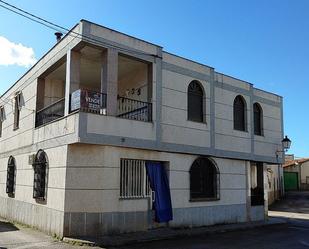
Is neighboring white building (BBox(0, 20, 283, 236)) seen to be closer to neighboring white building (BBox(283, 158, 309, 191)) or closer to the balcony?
the balcony

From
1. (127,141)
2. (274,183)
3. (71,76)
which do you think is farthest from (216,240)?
(274,183)

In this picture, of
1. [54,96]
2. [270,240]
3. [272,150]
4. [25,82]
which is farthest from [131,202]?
[272,150]

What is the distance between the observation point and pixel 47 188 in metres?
13.3

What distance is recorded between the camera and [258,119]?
19281mm

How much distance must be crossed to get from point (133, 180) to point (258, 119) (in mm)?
8837

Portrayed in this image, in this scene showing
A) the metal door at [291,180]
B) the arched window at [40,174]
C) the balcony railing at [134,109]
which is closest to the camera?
the balcony railing at [134,109]

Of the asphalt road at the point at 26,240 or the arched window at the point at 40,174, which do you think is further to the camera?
the arched window at the point at 40,174

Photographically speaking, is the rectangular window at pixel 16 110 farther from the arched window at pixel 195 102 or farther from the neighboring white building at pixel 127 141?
the arched window at pixel 195 102

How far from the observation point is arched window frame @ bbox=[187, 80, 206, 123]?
611 inches

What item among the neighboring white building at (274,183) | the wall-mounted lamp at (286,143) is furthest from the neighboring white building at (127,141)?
the neighboring white building at (274,183)

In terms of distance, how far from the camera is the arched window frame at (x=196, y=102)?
15516mm

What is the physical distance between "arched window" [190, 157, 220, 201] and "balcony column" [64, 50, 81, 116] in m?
5.58

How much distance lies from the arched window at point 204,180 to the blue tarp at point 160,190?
5.07 feet

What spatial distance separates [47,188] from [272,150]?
11.6 metres
